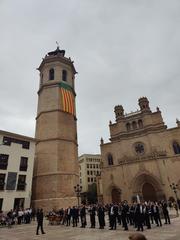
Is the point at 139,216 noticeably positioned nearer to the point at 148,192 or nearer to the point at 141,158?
the point at 141,158

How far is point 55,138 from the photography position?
85.8 ft

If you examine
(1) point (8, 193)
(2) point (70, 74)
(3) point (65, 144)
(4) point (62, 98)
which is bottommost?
(1) point (8, 193)

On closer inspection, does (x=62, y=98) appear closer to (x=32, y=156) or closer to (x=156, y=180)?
(x=32, y=156)

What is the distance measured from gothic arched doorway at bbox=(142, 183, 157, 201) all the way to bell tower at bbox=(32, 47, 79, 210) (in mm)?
13913

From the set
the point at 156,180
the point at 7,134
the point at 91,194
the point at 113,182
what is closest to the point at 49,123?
the point at 7,134

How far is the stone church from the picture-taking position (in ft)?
103

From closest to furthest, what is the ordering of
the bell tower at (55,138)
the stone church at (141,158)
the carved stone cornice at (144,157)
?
1. the bell tower at (55,138)
2. the stone church at (141,158)
3. the carved stone cornice at (144,157)

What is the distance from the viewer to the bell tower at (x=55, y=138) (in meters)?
23.9

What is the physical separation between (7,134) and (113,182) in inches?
836

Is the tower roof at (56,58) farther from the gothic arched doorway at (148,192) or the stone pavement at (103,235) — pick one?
the stone pavement at (103,235)

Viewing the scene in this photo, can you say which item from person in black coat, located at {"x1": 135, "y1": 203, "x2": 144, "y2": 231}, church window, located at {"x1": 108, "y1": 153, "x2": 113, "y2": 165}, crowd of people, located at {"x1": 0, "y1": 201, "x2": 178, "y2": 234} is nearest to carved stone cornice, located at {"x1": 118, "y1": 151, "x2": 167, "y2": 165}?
church window, located at {"x1": 108, "y1": 153, "x2": 113, "y2": 165}

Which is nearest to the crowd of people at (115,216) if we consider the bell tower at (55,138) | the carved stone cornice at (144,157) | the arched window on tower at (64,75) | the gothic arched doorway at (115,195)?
the bell tower at (55,138)

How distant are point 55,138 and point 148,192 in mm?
19375

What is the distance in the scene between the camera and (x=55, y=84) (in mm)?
29859
